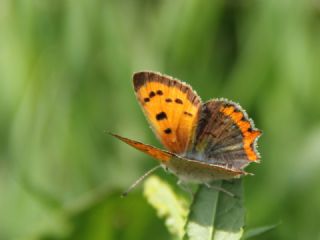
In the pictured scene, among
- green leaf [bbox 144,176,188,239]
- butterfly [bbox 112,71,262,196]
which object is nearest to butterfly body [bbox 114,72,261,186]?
butterfly [bbox 112,71,262,196]

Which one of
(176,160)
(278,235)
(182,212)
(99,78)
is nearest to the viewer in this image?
(182,212)

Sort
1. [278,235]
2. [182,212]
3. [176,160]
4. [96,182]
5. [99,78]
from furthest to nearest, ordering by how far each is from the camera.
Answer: [99,78] < [96,182] < [278,235] < [176,160] < [182,212]

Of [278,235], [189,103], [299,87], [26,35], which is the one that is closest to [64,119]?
[26,35]

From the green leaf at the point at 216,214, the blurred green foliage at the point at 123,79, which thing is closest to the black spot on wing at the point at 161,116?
the green leaf at the point at 216,214

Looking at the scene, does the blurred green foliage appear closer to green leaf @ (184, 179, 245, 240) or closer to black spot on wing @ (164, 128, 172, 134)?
black spot on wing @ (164, 128, 172, 134)

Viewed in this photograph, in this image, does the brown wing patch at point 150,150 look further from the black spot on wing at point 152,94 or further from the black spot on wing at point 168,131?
the black spot on wing at point 152,94

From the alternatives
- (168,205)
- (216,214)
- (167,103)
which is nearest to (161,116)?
(167,103)

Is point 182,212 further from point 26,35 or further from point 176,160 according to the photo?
point 26,35
